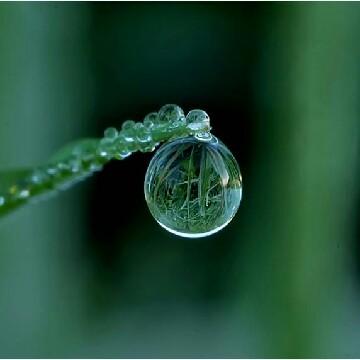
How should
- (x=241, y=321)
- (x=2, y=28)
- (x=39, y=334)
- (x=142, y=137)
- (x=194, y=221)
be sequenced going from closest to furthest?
(x=142, y=137), (x=194, y=221), (x=2, y=28), (x=39, y=334), (x=241, y=321)

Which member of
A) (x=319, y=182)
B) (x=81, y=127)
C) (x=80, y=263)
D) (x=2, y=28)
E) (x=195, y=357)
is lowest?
(x=195, y=357)

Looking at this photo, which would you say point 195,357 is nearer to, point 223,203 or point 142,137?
point 223,203

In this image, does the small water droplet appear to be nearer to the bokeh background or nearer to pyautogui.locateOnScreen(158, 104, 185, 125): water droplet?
pyautogui.locateOnScreen(158, 104, 185, 125): water droplet

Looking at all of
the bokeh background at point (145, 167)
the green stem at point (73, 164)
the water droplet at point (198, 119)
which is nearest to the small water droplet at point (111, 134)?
the green stem at point (73, 164)

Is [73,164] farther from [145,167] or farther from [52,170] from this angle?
[145,167]

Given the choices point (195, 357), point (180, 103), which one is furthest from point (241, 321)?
point (180, 103)

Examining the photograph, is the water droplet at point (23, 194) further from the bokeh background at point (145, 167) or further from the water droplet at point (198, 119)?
the bokeh background at point (145, 167)

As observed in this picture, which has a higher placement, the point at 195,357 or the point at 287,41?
the point at 287,41
